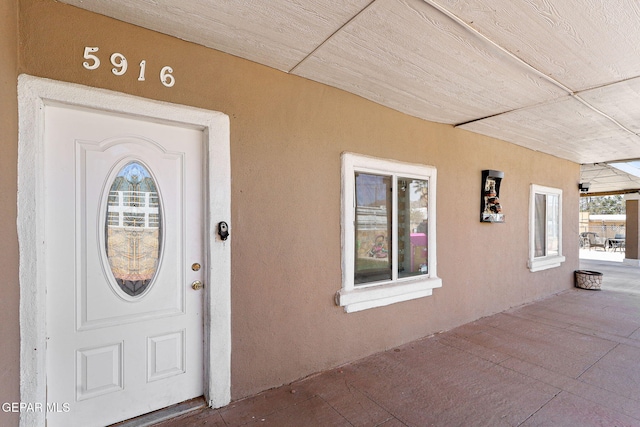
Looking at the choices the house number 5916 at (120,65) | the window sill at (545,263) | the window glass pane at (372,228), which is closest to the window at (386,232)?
the window glass pane at (372,228)

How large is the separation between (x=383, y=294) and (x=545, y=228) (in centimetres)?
474

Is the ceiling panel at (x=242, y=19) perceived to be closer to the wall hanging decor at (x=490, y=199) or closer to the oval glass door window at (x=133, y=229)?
the oval glass door window at (x=133, y=229)

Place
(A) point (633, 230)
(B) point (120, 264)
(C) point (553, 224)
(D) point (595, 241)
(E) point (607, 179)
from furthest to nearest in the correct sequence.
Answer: (D) point (595, 241) → (A) point (633, 230) → (E) point (607, 179) → (C) point (553, 224) → (B) point (120, 264)

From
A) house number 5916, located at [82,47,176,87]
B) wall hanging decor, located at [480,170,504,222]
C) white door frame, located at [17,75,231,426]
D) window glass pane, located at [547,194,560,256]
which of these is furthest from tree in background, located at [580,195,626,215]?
house number 5916, located at [82,47,176,87]

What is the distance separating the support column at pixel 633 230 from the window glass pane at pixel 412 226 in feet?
35.3

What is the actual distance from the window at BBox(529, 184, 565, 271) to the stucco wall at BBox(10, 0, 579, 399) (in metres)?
2.50

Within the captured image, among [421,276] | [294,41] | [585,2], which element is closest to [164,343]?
[294,41]

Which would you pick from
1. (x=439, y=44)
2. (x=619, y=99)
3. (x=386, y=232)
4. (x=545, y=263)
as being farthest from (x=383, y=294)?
(x=545, y=263)

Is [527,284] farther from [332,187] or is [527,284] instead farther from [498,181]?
[332,187]

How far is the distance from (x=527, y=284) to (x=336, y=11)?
18.5 ft

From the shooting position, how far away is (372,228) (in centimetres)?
344

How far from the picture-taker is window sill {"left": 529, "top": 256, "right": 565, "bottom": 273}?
5.50 m

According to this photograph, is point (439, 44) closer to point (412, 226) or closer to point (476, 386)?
point (412, 226)

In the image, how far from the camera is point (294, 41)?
2244 mm
